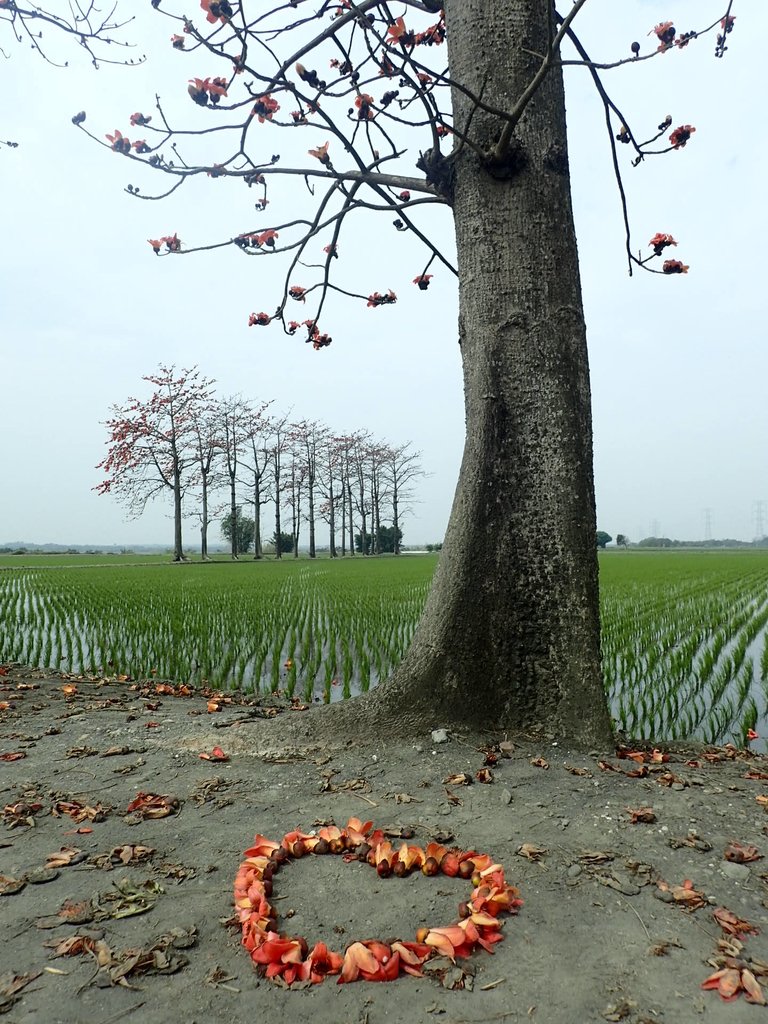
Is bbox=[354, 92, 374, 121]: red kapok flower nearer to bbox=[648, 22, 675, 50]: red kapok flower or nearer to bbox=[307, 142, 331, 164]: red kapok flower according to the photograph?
bbox=[307, 142, 331, 164]: red kapok flower

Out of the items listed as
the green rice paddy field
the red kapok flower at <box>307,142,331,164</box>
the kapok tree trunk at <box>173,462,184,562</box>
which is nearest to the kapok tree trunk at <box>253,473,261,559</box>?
the kapok tree trunk at <box>173,462,184,562</box>

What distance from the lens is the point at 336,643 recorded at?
740 cm

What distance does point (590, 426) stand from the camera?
3.28 meters

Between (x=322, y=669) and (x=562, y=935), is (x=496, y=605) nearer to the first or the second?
(x=562, y=935)

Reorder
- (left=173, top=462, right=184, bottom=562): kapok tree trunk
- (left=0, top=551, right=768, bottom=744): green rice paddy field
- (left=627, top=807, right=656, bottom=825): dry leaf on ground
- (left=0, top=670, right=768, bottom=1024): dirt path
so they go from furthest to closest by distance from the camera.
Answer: (left=173, top=462, right=184, bottom=562): kapok tree trunk → (left=0, top=551, right=768, bottom=744): green rice paddy field → (left=627, top=807, right=656, bottom=825): dry leaf on ground → (left=0, top=670, right=768, bottom=1024): dirt path

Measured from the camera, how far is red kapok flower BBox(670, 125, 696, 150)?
334cm

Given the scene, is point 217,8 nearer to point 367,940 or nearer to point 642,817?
point 367,940

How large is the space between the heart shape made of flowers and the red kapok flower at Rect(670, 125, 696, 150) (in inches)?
134

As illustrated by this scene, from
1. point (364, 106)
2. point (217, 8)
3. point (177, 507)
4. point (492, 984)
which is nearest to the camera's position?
point (492, 984)

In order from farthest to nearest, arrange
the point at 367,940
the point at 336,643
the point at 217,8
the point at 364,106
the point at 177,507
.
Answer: the point at 177,507
the point at 336,643
the point at 364,106
the point at 217,8
the point at 367,940

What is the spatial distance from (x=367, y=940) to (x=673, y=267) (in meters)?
3.25

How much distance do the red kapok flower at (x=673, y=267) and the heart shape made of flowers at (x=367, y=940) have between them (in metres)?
2.87

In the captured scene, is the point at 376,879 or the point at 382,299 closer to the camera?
the point at 376,879

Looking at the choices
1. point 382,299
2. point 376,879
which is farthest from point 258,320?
point 376,879
